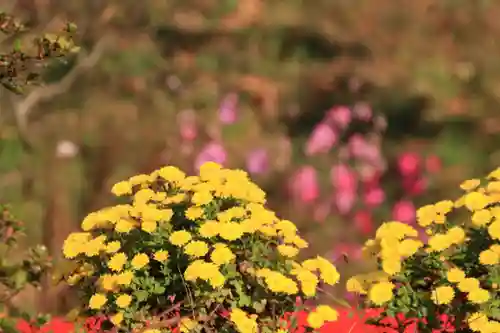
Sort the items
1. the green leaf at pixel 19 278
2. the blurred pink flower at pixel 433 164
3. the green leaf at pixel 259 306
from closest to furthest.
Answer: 1. the green leaf at pixel 259 306
2. the green leaf at pixel 19 278
3. the blurred pink flower at pixel 433 164

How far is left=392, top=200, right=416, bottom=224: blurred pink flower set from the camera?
5969 millimetres

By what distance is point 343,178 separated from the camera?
595cm

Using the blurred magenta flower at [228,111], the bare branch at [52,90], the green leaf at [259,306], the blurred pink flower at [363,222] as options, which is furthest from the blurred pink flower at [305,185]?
the green leaf at [259,306]

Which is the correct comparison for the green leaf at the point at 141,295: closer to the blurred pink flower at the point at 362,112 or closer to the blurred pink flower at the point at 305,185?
the blurred pink flower at the point at 305,185

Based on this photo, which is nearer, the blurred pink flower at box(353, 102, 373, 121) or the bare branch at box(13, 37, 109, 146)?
the bare branch at box(13, 37, 109, 146)

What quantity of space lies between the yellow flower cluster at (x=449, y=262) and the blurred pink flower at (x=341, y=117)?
3.05 metres

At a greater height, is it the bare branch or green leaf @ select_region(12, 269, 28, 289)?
the bare branch

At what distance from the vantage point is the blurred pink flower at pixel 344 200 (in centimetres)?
593

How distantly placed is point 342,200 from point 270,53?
57.4 inches

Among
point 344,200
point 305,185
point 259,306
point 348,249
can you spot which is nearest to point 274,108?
point 305,185

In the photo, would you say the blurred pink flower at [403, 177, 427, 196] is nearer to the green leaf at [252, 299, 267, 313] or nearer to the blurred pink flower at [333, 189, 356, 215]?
the blurred pink flower at [333, 189, 356, 215]

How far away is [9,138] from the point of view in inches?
246

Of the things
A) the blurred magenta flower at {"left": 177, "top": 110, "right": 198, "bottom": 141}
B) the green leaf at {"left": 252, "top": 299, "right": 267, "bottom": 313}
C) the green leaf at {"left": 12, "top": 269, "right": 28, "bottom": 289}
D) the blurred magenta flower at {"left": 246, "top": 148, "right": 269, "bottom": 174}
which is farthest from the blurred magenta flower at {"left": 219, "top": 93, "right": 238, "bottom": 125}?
the green leaf at {"left": 252, "top": 299, "right": 267, "bottom": 313}

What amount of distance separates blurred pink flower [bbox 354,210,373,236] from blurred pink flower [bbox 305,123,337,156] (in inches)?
19.6
